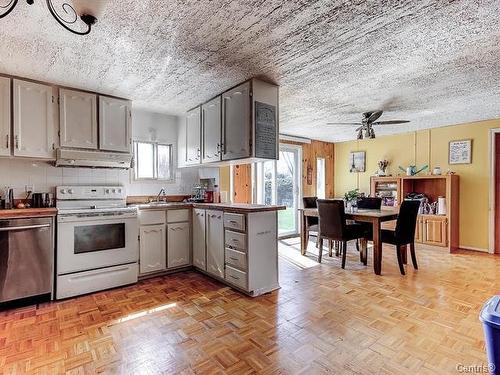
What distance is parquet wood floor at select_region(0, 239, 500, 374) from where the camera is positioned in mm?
1824

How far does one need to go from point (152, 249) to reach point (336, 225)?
98.0 inches

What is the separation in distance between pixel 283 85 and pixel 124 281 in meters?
2.91

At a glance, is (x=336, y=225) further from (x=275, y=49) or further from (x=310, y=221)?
(x=275, y=49)

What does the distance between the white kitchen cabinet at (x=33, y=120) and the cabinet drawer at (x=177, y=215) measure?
146 cm

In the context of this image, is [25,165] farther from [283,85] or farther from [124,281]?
[283,85]

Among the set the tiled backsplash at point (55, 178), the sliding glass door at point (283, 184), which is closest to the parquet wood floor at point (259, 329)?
the tiled backsplash at point (55, 178)

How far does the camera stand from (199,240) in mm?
3713

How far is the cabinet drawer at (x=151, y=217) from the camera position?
3472 millimetres

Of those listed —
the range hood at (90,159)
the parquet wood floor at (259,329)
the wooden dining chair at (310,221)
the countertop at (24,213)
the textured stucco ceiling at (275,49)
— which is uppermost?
the textured stucco ceiling at (275,49)

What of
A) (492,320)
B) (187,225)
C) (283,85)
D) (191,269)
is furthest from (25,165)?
(492,320)

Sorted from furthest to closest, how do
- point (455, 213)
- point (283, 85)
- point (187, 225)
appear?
point (455, 213) < point (187, 225) < point (283, 85)

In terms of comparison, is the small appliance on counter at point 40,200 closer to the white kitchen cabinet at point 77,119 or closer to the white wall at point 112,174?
the white wall at point 112,174

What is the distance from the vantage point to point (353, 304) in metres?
2.73

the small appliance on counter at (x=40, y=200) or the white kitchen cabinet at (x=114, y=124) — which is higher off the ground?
the white kitchen cabinet at (x=114, y=124)
